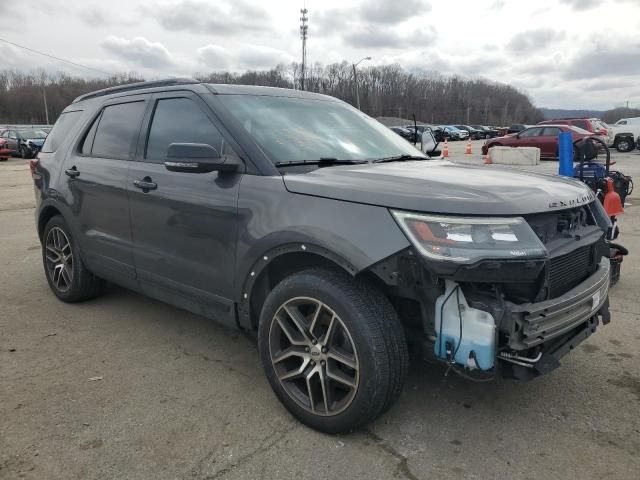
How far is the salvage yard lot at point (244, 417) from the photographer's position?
96.3 inches

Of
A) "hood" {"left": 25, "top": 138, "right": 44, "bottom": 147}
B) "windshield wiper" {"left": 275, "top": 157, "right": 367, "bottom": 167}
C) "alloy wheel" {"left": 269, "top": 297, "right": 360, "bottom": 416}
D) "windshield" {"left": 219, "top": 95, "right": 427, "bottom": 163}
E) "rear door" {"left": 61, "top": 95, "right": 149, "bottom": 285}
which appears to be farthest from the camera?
"hood" {"left": 25, "top": 138, "right": 44, "bottom": 147}

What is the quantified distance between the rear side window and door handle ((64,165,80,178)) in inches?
38.3

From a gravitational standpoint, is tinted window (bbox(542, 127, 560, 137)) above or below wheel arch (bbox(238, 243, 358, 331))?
above

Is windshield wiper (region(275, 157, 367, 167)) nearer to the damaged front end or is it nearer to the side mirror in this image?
the side mirror

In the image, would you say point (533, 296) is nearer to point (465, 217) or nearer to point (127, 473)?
point (465, 217)

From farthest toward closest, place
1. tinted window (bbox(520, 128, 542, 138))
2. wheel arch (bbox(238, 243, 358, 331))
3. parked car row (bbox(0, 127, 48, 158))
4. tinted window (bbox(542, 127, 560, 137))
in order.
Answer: parked car row (bbox(0, 127, 48, 158)) → tinted window (bbox(520, 128, 542, 138)) → tinted window (bbox(542, 127, 560, 137)) → wheel arch (bbox(238, 243, 358, 331))

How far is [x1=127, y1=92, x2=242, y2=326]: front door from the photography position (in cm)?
308

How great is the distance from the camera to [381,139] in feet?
12.8

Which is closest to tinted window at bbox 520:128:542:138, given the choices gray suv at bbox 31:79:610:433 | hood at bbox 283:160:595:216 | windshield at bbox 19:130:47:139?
gray suv at bbox 31:79:610:433

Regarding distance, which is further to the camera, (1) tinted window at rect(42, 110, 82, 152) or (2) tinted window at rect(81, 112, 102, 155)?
(1) tinted window at rect(42, 110, 82, 152)

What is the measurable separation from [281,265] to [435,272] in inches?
40.9

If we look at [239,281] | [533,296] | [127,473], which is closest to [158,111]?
[239,281]

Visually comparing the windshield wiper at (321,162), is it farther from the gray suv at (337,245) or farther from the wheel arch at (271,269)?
the wheel arch at (271,269)

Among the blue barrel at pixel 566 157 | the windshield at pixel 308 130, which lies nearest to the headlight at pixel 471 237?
the windshield at pixel 308 130
